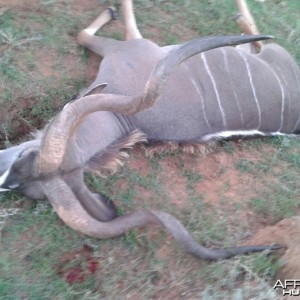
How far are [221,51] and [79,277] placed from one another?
5.79 ft

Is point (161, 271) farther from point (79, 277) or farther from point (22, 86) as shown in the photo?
point (22, 86)

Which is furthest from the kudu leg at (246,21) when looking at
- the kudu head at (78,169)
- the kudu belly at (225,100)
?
the kudu head at (78,169)

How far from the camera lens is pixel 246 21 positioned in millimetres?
Result: 4441

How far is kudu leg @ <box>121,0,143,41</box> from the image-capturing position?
410 cm

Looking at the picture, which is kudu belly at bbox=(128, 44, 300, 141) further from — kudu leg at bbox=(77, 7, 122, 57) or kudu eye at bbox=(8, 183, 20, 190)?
kudu eye at bbox=(8, 183, 20, 190)

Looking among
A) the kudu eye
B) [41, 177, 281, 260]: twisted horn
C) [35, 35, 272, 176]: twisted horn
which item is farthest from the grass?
[35, 35, 272, 176]: twisted horn

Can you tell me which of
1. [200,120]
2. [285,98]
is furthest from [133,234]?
[285,98]

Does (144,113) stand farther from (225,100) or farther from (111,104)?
(111,104)

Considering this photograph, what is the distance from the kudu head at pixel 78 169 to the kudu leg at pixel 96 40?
106cm

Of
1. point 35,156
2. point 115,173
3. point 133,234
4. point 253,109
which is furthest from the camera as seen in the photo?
point 253,109

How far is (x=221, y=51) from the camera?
3.97 metres

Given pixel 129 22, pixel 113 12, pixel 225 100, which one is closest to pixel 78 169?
pixel 225 100

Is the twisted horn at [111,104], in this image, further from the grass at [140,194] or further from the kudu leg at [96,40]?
the kudu leg at [96,40]

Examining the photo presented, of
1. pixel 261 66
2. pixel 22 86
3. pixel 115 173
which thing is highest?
pixel 22 86
